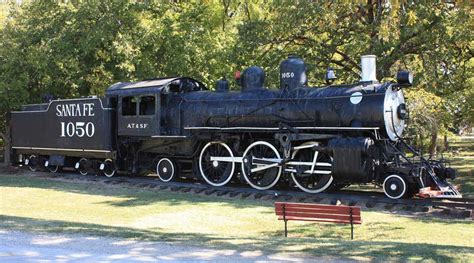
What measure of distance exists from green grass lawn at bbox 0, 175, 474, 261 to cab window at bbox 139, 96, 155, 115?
2.39 metres

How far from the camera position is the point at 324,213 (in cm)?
828

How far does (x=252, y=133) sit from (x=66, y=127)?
270 inches

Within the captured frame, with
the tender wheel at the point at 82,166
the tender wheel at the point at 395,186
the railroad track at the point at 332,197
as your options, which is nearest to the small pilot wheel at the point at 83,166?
the tender wheel at the point at 82,166

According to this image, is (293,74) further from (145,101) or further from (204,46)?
(204,46)

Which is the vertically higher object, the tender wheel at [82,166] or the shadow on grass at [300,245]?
the tender wheel at [82,166]

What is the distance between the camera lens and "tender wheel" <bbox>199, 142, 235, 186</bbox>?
13.8 meters

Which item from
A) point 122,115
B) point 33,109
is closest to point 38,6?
point 33,109

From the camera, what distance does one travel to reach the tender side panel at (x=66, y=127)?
16.1 metres

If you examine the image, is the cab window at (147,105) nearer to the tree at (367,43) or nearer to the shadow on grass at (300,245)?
the tree at (367,43)

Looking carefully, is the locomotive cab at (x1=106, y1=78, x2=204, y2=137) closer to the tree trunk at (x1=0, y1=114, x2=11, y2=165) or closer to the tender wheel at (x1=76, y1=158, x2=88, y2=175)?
the tender wheel at (x1=76, y1=158, x2=88, y2=175)

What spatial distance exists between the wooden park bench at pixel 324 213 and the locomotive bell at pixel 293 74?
5.08m

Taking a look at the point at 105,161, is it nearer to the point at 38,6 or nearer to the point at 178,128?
the point at 178,128

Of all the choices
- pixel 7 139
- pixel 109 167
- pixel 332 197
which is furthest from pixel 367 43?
pixel 7 139

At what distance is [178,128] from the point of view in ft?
48.4
